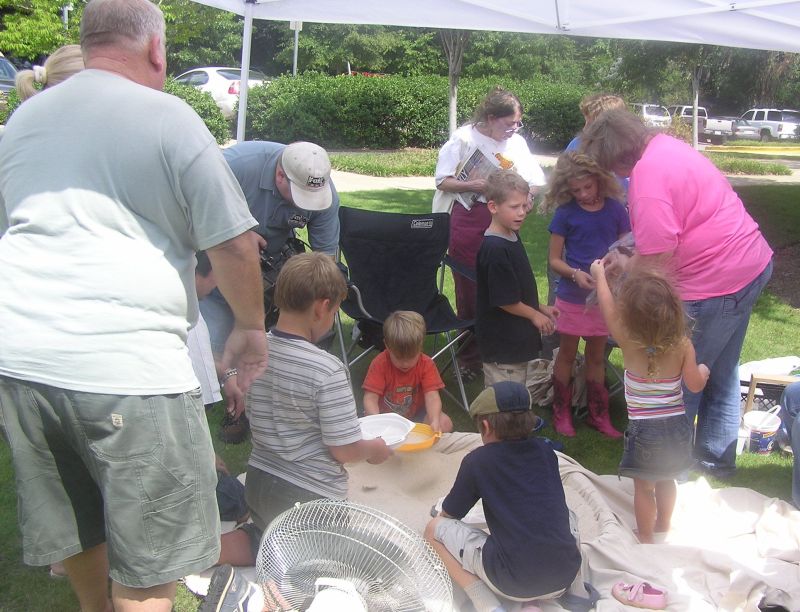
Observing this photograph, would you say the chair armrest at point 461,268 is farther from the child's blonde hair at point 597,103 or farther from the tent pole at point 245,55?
the tent pole at point 245,55

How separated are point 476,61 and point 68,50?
31281mm

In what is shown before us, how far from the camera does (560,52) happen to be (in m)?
35.4

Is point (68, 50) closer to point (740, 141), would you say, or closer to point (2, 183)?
point (2, 183)

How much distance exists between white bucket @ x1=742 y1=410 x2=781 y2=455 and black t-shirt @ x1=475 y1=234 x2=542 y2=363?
115 cm

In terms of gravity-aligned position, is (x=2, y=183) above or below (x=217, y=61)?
below

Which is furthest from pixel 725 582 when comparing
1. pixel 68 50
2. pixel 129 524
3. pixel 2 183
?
pixel 68 50

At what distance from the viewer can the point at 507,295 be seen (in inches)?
154

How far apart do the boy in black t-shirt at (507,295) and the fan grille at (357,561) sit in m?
2.09

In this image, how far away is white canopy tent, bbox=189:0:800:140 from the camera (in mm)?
4633

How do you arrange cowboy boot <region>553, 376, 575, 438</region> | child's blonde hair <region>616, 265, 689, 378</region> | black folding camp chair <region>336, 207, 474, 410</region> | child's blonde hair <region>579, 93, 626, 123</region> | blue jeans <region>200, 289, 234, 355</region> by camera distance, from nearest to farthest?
child's blonde hair <region>616, 265, 689, 378</region> → blue jeans <region>200, 289, 234, 355</region> → cowboy boot <region>553, 376, 575, 438</region> → child's blonde hair <region>579, 93, 626, 123</region> → black folding camp chair <region>336, 207, 474, 410</region>

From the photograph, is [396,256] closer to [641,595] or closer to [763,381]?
[763,381]

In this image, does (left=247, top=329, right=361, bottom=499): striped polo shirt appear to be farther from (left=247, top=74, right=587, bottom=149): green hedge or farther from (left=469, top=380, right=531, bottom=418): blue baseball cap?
(left=247, top=74, right=587, bottom=149): green hedge

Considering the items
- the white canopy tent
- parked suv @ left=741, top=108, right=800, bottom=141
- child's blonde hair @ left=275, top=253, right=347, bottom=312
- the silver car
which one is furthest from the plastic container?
parked suv @ left=741, top=108, right=800, bottom=141

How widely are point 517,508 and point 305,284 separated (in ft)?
3.27
